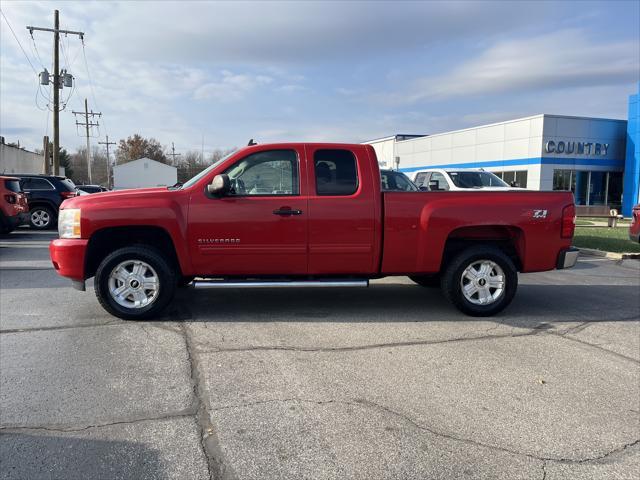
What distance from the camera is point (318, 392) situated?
12.9ft

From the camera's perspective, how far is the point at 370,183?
5.93m

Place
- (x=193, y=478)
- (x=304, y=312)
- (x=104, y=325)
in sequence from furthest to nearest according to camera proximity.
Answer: (x=304, y=312) → (x=104, y=325) → (x=193, y=478)

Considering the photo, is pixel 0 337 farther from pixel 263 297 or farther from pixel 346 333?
pixel 346 333

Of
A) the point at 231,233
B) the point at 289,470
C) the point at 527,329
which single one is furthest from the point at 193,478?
the point at 527,329

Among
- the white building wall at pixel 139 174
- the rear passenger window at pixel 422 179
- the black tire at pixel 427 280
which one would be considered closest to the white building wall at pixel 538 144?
the rear passenger window at pixel 422 179

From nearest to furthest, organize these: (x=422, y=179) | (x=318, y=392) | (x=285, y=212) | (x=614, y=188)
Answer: (x=318, y=392), (x=285, y=212), (x=422, y=179), (x=614, y=188)

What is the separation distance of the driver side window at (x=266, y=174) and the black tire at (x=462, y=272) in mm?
2098

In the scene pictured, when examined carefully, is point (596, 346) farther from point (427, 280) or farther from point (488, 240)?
point (427, 280)

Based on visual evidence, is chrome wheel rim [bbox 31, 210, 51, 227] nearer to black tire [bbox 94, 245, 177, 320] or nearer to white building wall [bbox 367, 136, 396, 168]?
black tire [bbox 94, 245, 177, 320]

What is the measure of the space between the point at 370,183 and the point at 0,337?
4301 mm

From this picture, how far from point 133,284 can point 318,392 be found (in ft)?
9.60

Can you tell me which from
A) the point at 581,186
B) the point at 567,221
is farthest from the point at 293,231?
the point at 581,186

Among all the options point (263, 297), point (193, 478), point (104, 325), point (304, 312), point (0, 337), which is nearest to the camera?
point (193, 478)

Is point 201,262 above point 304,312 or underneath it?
above
